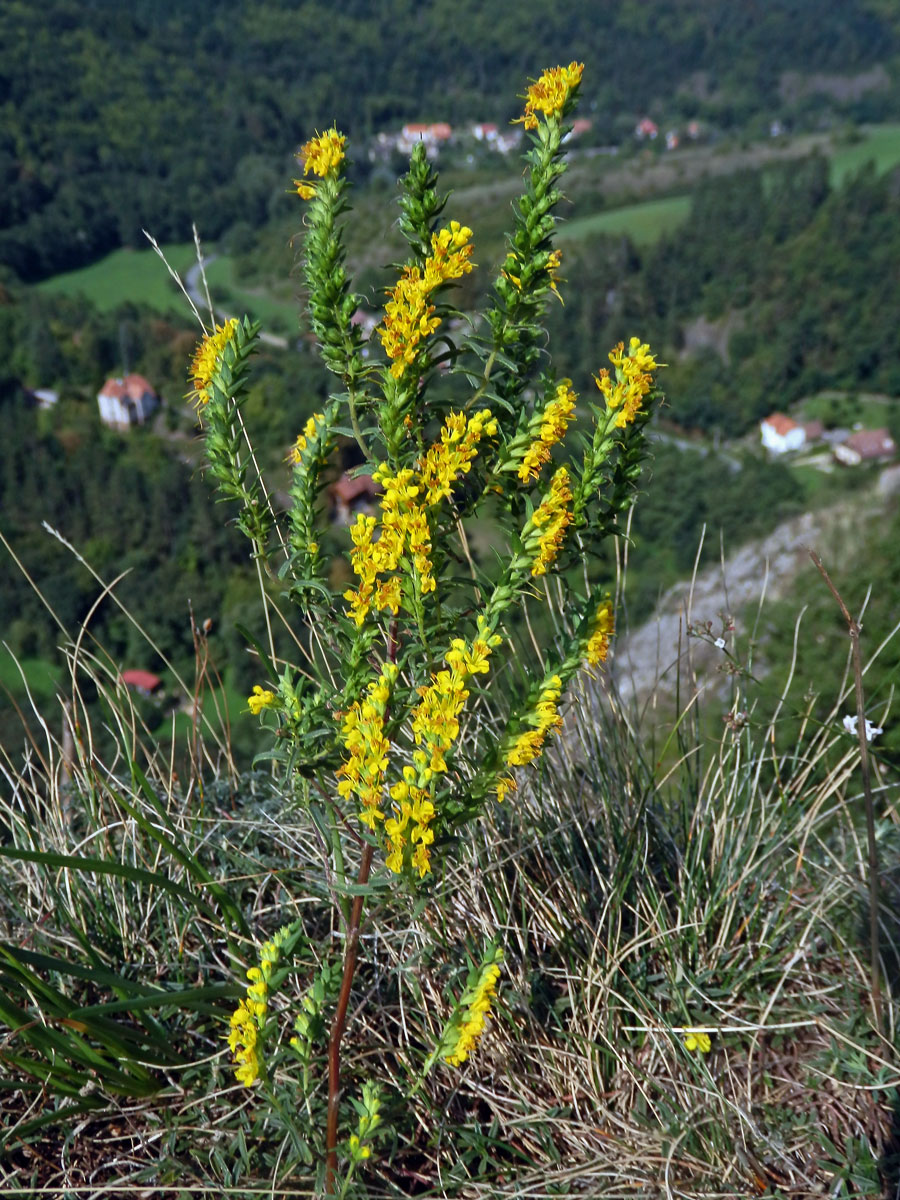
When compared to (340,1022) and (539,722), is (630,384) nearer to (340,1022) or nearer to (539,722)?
(539,722)

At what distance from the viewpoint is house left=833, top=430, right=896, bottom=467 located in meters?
50.5

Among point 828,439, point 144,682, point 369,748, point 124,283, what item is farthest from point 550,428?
point 124,283

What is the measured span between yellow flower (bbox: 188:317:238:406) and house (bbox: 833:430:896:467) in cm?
5343

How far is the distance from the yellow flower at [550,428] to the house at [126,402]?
51.4 meters

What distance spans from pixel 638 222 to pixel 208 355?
8224cm

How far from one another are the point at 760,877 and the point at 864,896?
0.28m

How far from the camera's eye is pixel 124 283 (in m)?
65.1

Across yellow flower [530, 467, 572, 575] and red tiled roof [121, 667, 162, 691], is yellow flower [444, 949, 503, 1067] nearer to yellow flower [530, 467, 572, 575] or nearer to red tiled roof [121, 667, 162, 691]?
yellow flower [530, 467, 572, 575]

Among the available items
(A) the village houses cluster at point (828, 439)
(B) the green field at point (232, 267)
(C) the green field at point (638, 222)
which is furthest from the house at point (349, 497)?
(C) the green field at point (638, 222)

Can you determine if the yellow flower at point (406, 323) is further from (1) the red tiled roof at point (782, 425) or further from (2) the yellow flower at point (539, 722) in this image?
(1) the red tiled roof at point (782, 425)

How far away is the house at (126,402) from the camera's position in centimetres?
4903

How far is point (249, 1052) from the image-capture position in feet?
4.65

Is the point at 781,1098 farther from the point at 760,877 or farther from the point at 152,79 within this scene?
the point at 152,79

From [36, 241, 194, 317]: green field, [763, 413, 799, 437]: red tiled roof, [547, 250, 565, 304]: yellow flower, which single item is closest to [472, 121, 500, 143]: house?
[36, 241, 194, 317]: green field
